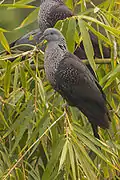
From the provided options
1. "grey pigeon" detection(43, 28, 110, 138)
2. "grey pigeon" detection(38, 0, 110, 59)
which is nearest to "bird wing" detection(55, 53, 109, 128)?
"grey pigeon" detection(43, 28, 110, 138)

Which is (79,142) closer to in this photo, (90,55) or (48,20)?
(90,55)

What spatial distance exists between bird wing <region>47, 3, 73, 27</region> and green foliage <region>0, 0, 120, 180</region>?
0.12 meters

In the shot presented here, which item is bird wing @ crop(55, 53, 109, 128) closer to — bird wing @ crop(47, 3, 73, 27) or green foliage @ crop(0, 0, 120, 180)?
green foliage @ crop(0, 0, 120, 180)

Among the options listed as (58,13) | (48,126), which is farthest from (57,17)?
(48,126)

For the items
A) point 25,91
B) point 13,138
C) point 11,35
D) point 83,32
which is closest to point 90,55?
point 83,32

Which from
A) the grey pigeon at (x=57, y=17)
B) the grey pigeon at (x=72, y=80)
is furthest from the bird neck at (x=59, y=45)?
the grey pigeon at (x=57, y=17)

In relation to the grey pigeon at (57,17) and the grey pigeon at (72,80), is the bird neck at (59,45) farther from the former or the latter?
the grey pigeon at (57,17)

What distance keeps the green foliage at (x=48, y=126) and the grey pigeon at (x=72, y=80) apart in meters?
0.03

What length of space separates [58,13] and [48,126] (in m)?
0.41

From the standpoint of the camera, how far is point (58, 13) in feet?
4.56

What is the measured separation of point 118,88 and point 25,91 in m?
0.30

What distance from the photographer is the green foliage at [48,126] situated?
105 cm

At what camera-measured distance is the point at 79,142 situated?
107cm

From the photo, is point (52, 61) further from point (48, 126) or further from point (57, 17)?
point (57, 17)
